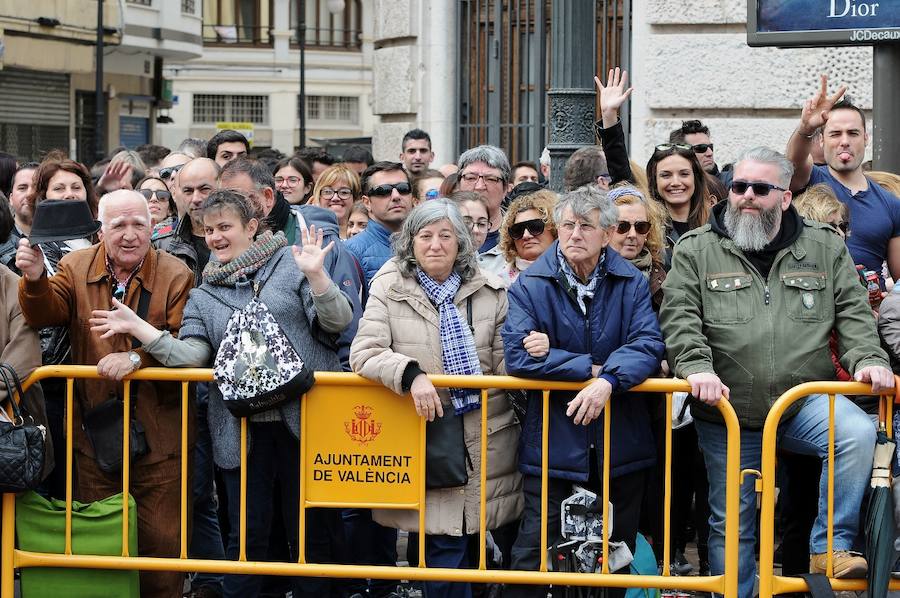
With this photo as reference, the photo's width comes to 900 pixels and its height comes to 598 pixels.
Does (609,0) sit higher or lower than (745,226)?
higher

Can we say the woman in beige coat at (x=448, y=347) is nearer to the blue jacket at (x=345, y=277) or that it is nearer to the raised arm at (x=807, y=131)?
the blue jacket at (x=345, y=277)

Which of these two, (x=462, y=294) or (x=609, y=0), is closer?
(x=462, y=294)

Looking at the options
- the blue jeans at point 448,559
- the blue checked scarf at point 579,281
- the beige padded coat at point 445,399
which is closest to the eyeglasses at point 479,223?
the beige padded coat at point 445,399

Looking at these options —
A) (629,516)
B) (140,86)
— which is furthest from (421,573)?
(140,86)

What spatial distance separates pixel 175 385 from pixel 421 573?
1.32 meters

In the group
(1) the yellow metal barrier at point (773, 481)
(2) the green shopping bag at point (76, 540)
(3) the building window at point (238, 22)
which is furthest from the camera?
(3) the building window at point (238, 22)

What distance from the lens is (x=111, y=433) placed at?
5801 millimetres

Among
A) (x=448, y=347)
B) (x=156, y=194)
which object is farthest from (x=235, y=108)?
(x=448, y=347)

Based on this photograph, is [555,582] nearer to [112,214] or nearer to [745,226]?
[745,226]

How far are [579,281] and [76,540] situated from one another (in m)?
2.35

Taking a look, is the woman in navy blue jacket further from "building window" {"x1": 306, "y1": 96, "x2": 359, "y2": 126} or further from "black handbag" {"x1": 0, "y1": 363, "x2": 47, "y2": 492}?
"building window" {"x1": 306, "y1": 96, "x2": 359, "y2": 126}

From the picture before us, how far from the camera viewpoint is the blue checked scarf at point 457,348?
18.8 feet

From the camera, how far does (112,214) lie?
19.2 feet

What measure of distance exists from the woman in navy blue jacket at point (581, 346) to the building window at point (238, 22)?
52028 millimetres
